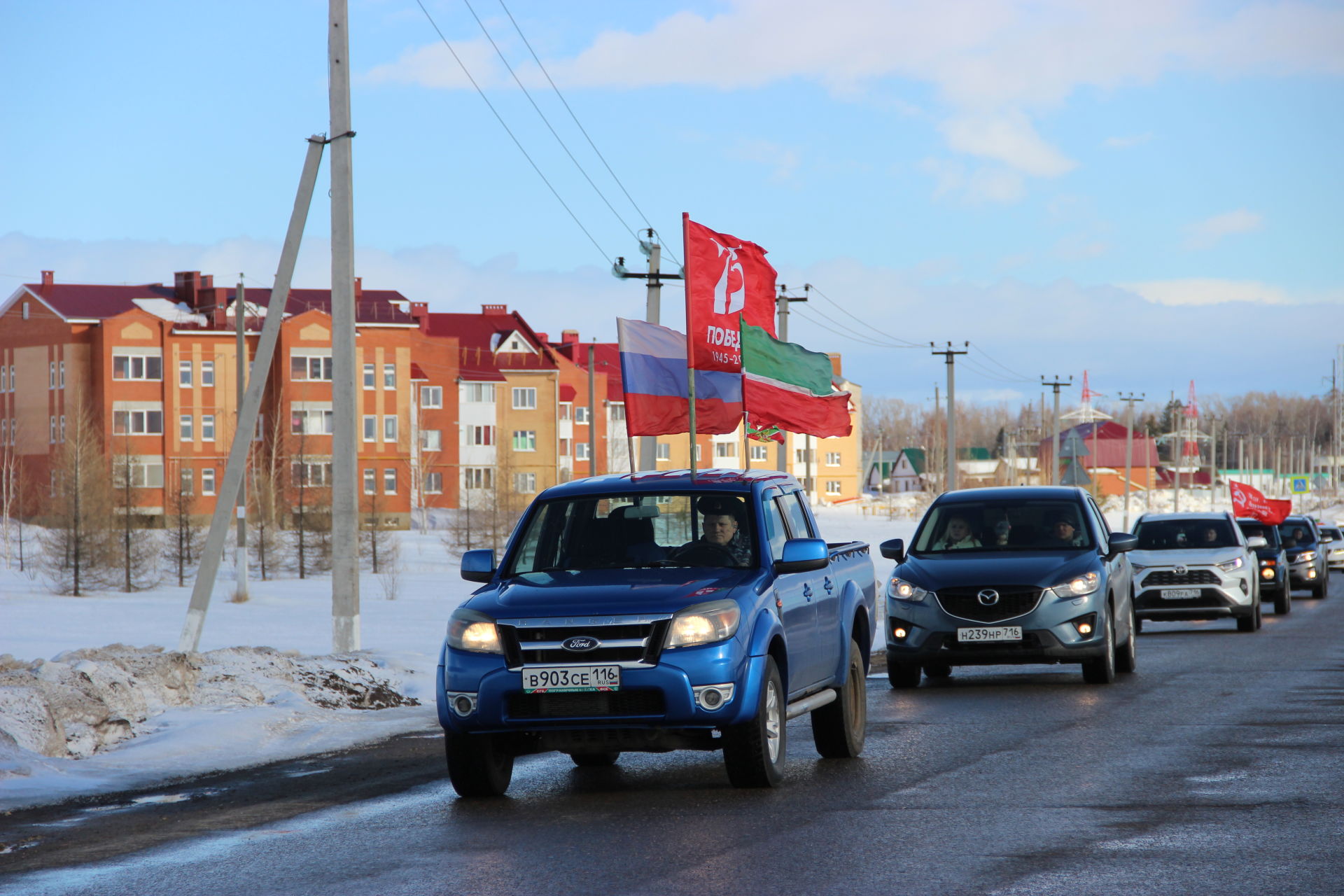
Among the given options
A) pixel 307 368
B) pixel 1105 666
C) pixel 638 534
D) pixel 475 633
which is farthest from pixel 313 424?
pixel 475 633

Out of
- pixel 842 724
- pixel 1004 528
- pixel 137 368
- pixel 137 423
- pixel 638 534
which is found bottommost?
pixel 842 724

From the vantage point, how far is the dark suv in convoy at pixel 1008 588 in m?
14.4

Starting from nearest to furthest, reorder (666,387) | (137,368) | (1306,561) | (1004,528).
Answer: (1004,528) → (666,387) → (1306,561) → (137,368)

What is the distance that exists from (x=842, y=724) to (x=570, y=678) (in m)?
2.51

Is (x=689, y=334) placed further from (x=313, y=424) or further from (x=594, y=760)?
(x=313, y=424)

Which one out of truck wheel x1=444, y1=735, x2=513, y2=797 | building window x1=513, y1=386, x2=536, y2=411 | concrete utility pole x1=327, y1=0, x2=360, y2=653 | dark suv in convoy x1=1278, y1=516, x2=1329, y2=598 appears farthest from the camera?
building window x1=513, y1=386, x2=536, y2=411

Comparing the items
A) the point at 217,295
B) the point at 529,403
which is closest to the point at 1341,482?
the point at 529,403

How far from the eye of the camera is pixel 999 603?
14430 millimetres

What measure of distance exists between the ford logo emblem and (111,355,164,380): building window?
72.8 meters

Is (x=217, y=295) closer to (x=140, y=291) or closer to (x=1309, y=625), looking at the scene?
(x=140, y=291)

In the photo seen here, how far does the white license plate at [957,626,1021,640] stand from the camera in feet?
47.0

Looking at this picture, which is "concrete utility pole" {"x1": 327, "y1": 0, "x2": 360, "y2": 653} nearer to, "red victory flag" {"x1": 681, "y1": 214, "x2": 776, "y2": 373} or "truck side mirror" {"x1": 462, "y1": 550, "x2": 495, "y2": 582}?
"red victory flag" {"x1": 681, "y1": 214, "x2": 776, "y2": 373}

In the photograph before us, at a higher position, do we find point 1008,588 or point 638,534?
point 638,534

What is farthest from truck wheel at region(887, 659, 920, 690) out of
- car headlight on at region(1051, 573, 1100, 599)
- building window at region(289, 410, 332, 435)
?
building window at region(289, 410, 332, 435)
